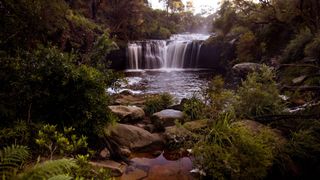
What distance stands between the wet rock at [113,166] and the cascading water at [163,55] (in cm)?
1597

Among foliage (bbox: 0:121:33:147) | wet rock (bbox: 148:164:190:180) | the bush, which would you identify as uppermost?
the bush

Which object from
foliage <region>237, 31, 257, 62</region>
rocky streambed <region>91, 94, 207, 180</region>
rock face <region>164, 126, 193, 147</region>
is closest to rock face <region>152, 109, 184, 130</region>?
rocky streambed <region>91, 94, 207, 180</region>

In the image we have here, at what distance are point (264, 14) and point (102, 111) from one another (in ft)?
38.9

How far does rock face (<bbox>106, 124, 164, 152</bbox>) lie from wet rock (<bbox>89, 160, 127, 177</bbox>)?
30.3 inches

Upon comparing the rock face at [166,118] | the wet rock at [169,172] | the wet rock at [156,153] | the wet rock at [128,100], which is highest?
the rock face at [166,118]

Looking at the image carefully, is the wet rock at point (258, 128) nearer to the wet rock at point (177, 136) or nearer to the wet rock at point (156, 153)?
the wet rock at point (177, 136)

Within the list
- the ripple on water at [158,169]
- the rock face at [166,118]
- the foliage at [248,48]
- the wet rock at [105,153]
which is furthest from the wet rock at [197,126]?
the foliage at [248,48]

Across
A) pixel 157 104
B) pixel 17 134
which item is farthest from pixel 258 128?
pixel 17 134

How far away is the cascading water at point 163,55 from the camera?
830 inches

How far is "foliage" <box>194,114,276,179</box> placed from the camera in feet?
13.9

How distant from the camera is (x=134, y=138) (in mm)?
6109

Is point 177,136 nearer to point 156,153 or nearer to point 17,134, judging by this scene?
point 156,153

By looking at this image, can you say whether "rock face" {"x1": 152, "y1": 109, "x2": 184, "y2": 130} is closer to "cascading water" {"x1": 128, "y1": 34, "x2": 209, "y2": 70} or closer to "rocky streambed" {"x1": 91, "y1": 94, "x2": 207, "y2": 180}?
"rocky streambed" {"x1": 91, "y1": 94, "x2": 207, "y2": 180}

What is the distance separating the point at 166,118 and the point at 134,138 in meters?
1.13
